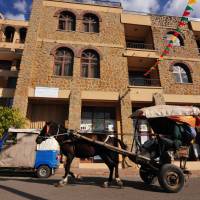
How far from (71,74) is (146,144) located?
Answer: 11332 mm

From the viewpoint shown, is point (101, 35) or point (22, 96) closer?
point (22, 96)

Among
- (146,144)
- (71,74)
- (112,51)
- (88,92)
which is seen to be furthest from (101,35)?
(146,144)

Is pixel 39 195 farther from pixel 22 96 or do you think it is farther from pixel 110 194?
pixel 22 96

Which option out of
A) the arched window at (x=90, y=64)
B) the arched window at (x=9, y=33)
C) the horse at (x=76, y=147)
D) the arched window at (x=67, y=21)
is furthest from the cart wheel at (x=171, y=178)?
the arched window at (x=9, y=33)

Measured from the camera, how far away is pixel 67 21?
18766 mm

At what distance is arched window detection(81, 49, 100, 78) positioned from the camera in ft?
55.7

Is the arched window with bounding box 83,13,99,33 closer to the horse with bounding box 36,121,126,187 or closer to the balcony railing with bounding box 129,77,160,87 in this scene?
the balcony railing with bounding box 129,77,160,87

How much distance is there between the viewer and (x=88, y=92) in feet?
51.4

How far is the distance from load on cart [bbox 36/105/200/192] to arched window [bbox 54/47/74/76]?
10.4 meters

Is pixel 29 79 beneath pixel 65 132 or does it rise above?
above

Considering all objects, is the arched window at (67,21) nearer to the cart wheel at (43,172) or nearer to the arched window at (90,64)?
the arched window at (90,64)

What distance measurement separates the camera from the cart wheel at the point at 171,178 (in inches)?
225

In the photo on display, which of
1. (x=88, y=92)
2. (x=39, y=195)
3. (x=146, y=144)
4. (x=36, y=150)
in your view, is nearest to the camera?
(x=39, y=195)

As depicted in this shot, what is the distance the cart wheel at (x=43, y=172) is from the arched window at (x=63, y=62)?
8915 mm
